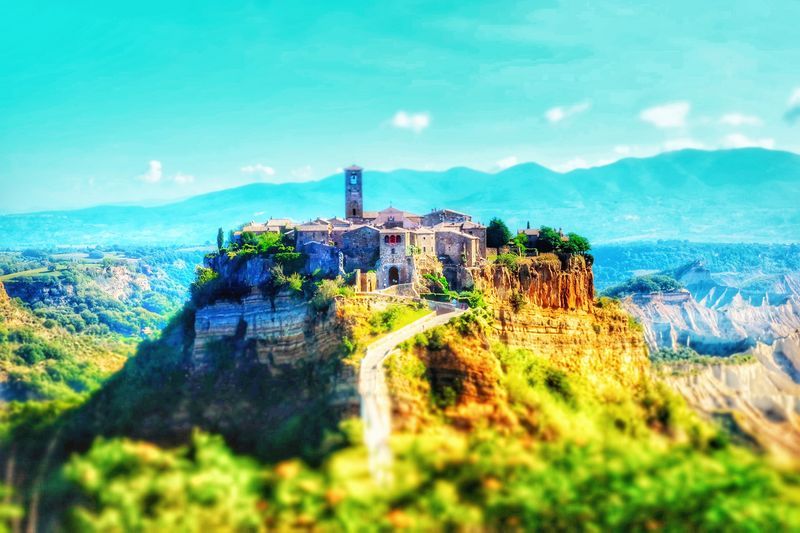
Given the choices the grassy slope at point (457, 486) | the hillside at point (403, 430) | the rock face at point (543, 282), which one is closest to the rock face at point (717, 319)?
the rock face at point (543, 282)

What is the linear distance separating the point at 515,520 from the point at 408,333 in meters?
15.5

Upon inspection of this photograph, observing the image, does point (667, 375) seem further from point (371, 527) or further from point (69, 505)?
point (69, 505)

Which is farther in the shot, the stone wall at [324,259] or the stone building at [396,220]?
the stone building at [396,220]

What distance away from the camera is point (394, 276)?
146ft

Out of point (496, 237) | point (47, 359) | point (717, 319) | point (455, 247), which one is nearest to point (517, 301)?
point (455, 247)

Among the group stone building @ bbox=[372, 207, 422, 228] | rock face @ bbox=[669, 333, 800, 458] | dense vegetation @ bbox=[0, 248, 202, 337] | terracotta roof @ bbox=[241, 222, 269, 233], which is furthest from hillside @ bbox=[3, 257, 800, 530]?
dense vegetation @ bbox=[0, 248, 202, 337]

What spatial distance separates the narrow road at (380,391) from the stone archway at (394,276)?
5.10 meters

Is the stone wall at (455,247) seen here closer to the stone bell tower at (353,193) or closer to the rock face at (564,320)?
the rock face at (564,320)

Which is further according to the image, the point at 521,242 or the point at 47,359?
the point at 47,359

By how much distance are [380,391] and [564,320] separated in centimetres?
1696

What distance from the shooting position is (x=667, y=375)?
5022cm

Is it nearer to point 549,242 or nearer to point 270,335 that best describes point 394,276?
point 270,335

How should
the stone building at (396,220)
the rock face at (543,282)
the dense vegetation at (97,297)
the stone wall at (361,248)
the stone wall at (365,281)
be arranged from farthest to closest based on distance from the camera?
the dense vegetation at (97,297) → the stone building at (396,220) → the stone wall at (361,248) → the rock face at (543,282) → the stone wall at (365,281)

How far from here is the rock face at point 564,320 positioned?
41500 millimetres
